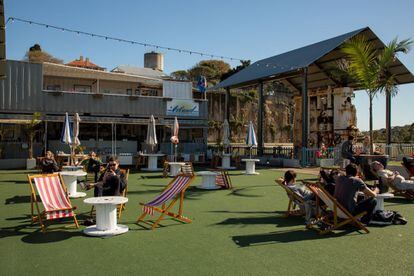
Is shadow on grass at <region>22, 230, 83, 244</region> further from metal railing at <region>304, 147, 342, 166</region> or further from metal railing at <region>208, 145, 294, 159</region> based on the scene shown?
metal railing at <region>208, 145, 294, 159</region>

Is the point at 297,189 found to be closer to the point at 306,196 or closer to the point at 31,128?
the point at 306,196

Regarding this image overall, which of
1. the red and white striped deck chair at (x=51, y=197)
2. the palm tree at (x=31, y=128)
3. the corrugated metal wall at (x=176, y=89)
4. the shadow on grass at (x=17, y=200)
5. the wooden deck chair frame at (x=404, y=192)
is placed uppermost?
the corrugated metal wall at (x=176, y=89)

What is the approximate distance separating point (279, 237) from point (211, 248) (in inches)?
48.0

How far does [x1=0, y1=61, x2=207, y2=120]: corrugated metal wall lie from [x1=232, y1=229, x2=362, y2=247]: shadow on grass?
57.3 feet

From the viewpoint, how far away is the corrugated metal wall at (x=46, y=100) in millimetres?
20125

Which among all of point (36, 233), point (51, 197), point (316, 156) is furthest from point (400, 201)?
point (316, 156)

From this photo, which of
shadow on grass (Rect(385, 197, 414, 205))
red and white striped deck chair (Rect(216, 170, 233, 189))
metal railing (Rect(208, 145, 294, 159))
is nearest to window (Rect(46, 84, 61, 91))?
metal railing (Rect(208, 145, 294, 159))

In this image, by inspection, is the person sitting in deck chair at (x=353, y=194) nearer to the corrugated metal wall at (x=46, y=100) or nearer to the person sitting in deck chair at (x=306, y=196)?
the person sitting in deck chair at (x=306, y=196)

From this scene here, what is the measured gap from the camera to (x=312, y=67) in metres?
25.2

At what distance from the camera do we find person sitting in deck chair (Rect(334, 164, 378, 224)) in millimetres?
6551

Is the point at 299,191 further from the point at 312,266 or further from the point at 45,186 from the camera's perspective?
the point at 45,186

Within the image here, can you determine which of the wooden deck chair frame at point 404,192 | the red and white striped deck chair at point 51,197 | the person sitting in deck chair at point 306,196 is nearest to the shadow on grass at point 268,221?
the person sitting in deck chair at point 306,196

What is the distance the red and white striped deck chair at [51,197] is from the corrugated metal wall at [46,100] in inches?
583

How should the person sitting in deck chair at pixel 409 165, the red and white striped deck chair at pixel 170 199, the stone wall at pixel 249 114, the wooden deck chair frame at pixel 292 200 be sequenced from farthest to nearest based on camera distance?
the stone wall at pixel 249 114, the person sitting in deck chair at pixel 409 165, the wooden deck chair frame at pixel 292 200, the red and white striped deck chair at pixel 170 199
